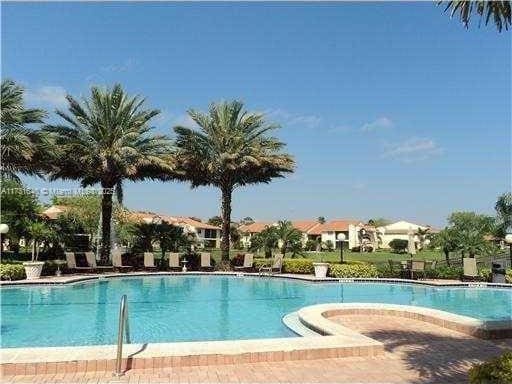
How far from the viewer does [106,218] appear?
2620cm

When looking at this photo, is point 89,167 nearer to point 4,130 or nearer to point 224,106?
point 4,130

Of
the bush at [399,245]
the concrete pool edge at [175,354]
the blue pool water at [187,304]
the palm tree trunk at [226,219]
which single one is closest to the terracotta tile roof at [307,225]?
the bush at [399,245]

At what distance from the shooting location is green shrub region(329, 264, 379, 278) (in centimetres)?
2369

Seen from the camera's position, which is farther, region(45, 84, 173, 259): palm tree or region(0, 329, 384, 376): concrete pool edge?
region(45, 84, 173, 259): palm tree

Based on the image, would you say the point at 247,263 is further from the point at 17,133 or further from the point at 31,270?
the point at 17,133

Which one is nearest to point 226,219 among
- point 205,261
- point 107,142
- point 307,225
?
point 205,261

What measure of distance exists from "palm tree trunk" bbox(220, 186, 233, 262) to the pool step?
14.4 metres

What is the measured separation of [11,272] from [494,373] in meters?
19.8

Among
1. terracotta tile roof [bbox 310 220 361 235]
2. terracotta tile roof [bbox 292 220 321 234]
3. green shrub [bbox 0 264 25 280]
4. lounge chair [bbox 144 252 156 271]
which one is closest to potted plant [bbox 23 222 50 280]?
green shrub [bbox 0 264 25 280]

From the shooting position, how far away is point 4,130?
2216 centimetres

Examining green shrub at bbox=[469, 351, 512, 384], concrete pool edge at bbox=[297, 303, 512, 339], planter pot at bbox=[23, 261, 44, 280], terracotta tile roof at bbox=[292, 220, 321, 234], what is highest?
terracotta tile roof at bbox=[292, 220, 321, 234]

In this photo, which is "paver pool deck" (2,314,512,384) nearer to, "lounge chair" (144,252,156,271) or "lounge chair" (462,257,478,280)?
"lounge chair" (462,257,478,280)

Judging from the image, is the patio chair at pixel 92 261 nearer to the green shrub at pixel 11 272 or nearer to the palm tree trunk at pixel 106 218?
the palm tree trunk at pixel 106 218

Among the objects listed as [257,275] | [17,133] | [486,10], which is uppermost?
A: [17,133]
